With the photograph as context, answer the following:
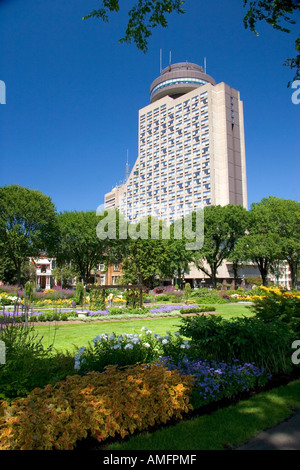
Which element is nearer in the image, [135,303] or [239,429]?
[239,429]

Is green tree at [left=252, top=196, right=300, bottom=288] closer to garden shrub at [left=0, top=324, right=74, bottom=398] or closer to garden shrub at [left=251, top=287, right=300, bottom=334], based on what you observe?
garden shrub at [left=251, top=287, right=300, bottom=334]

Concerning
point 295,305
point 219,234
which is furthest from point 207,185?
point 295,305

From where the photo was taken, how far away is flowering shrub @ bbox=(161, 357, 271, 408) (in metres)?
4.29

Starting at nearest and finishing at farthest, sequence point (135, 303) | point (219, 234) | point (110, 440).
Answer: point (110, 440) < point (135, 303) < point (219, 234)

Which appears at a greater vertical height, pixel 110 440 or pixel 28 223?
pixel 28 223

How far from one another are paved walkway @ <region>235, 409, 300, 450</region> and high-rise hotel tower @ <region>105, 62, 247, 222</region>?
77985 mm

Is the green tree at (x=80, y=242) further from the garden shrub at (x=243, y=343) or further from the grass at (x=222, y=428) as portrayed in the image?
the grass at (x=222, y=428)

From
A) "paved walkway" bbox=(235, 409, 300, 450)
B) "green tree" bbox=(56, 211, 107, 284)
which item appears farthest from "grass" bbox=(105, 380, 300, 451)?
"green tree" bbox=(56, 211, 107, 284)

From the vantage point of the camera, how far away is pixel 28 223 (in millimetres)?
37156

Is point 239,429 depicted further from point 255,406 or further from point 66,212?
point 66,212

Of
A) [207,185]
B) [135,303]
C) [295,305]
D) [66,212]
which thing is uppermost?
[207,185]

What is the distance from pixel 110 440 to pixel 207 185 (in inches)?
3228

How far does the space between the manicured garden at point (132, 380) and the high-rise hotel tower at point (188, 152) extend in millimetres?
75963

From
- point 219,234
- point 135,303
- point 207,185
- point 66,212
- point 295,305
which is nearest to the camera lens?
point 295,305
